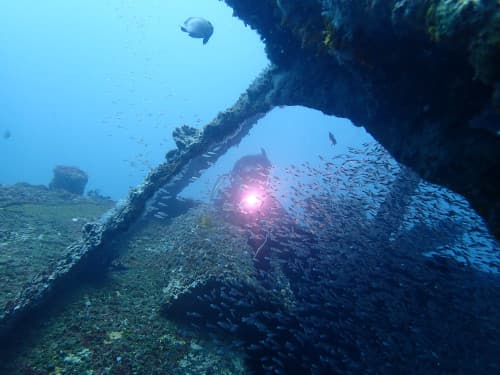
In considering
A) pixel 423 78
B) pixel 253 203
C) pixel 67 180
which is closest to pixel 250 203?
pixel 253 203

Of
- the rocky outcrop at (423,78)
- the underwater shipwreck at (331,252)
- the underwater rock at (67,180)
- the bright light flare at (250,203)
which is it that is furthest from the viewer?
the underwater rock at (67,180)

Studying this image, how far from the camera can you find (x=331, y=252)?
29.0 feet

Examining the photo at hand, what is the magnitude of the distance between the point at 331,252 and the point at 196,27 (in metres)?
7.50

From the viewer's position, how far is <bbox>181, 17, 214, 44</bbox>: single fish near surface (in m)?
8.80

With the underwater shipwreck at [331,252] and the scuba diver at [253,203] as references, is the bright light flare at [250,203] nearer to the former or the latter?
the scuba diver at [253,203]

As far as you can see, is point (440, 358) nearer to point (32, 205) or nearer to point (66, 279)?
point (66, 279)

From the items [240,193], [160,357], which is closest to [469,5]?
[160,357]

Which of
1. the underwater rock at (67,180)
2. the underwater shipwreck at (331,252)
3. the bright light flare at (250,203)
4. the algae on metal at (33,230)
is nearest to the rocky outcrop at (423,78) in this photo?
the underwater shipwreck at (331,252)

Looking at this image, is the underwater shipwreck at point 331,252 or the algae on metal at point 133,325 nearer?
the underwater shipwreck at point 331,252

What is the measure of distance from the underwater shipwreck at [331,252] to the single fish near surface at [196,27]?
1083mm

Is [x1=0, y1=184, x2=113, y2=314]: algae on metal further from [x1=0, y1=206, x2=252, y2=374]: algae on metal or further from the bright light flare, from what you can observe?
the bright light flare

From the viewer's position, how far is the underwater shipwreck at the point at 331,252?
405 centimetres

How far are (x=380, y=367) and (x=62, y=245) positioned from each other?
10386 mm

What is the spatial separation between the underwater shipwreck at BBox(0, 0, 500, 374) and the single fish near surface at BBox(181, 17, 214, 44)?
108 cm
